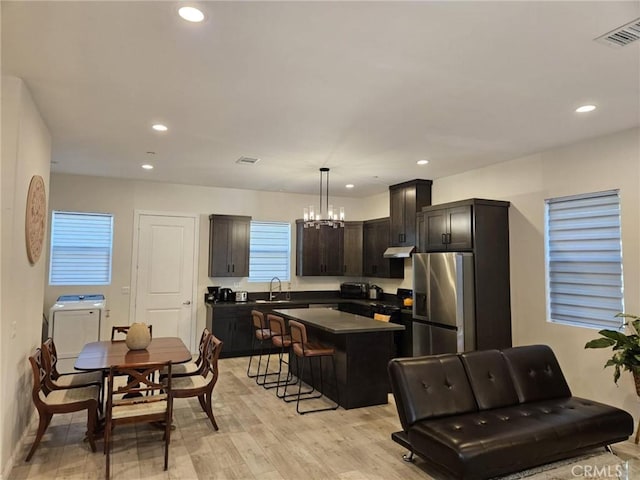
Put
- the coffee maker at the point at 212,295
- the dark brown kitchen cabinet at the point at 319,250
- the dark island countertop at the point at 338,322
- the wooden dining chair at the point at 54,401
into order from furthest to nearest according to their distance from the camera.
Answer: the dark brown kitchen cabinet at the point at 319,250 → the coffee maker at the point at 212,295 → the dark island countertop at the point at 338,322 → the wooden dining chair at the point at 54,401

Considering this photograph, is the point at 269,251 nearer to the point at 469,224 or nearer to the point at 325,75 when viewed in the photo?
the point at 469,224

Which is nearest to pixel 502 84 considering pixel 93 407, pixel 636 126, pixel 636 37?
pixel 636 37

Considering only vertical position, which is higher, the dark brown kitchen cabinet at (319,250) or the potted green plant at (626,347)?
the dark brown kitchen cabinet at (319,250)

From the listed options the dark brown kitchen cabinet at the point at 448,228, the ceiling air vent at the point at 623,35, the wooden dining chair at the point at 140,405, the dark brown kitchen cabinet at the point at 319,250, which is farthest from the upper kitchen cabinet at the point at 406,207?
the wooden dining chair at the point at 140,405

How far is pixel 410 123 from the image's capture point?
3.95 meters

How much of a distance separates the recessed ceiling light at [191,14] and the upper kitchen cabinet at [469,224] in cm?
385

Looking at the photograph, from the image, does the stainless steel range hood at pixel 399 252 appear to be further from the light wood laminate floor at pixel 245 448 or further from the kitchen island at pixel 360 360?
the light wood laminate floor at pixel 245 448

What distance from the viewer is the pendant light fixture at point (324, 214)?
534 centimetres

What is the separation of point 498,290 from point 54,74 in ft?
16.7

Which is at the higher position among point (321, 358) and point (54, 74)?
point (54, 74)

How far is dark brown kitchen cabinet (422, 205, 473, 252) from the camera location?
5129 millimetres

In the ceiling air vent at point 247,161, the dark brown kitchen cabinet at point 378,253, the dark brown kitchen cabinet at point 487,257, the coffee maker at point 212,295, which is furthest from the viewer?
the dark brown kitchen cabinet at point 378,253

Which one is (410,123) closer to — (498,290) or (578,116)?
(578,116)

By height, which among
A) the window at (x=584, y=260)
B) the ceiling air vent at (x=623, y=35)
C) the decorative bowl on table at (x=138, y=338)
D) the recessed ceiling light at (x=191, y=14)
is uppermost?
the ceiling air vent at (x=623, y=35)
